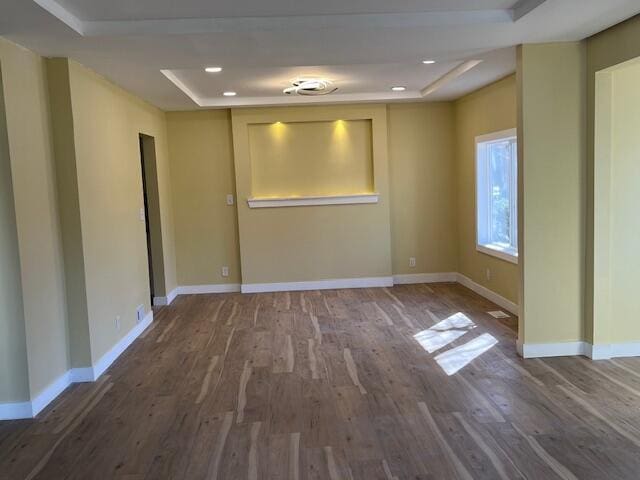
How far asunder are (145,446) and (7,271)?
1398mm

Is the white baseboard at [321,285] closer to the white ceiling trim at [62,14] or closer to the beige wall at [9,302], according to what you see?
the beige wall at [9,302]

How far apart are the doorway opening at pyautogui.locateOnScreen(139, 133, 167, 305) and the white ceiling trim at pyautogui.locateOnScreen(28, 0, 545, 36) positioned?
3.06 meters

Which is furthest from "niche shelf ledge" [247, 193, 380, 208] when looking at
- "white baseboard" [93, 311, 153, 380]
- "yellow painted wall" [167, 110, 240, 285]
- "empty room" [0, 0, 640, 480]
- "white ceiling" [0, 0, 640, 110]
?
"white ceiling" [0, 0, 640, 110]

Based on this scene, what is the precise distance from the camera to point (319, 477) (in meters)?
2.62

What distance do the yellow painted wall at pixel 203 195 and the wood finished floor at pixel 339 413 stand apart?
2086 millimetres

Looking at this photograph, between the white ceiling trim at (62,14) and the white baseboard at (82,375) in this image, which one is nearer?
the white ceiling trim at (62,14)

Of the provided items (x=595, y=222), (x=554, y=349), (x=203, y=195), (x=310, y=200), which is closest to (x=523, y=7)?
(x=595, y=222)

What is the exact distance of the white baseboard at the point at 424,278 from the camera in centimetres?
731

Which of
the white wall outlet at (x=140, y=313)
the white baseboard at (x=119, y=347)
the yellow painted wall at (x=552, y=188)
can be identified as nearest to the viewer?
the yellow painted wall at (x=552, y=188)

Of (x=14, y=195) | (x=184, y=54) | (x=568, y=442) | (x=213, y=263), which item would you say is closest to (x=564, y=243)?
(x=568, y=442)

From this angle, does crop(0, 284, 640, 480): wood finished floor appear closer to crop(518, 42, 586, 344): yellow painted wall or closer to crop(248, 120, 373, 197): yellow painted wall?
crop(518, 42, 586, 344): yellow painted wall

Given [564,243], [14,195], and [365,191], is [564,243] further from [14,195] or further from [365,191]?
[14,195]

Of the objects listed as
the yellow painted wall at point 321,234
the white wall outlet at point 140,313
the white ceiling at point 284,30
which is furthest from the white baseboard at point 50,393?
the yellow painted wall at point 321,234

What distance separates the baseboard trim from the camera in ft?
18.3
